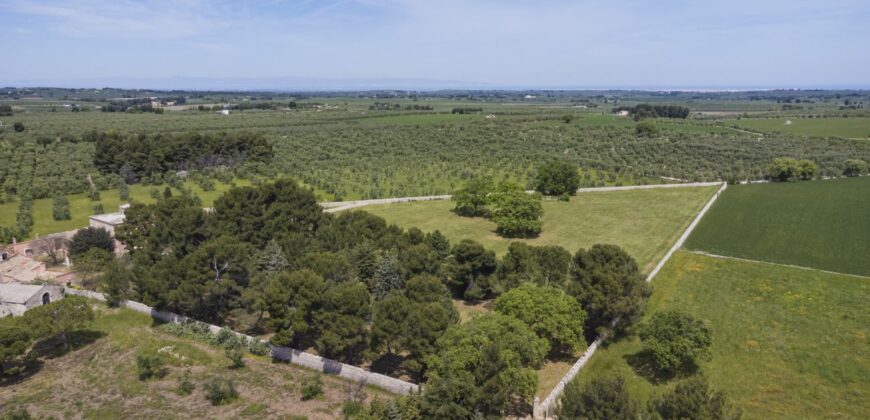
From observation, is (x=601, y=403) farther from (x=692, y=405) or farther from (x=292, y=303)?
(x=292, y=303)

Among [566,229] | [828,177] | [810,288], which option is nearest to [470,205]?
[566,229]

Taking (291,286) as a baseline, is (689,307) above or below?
below

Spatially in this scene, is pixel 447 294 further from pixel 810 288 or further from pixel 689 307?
pixel 810 288

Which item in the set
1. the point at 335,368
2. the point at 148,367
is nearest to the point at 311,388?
the point at 335,368

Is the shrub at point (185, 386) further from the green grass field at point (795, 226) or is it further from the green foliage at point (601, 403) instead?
the green grass field at point (795, 226)

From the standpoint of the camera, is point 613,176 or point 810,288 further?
point 613,176
